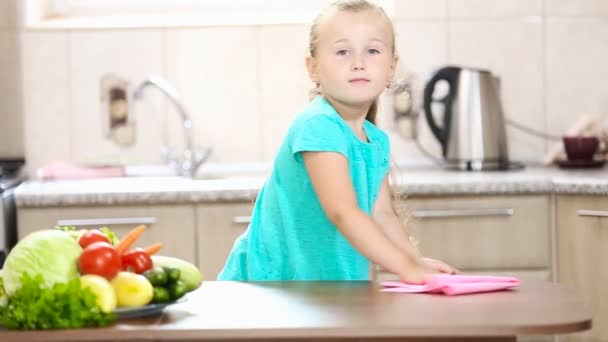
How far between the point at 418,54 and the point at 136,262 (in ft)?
8.10

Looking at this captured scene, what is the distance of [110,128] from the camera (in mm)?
4098

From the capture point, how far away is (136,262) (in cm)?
176

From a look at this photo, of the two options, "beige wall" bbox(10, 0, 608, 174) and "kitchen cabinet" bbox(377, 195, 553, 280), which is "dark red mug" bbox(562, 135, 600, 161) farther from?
"kitchen cabinet" bbox(377, 195, 553, 280)

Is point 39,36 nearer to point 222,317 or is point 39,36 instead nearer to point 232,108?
point 232,108

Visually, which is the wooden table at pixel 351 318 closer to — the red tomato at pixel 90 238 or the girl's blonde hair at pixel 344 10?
the red tomato at pixel 90 238

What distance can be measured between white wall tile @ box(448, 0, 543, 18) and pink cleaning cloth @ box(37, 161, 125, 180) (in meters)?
1.32

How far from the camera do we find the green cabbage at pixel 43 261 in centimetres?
168

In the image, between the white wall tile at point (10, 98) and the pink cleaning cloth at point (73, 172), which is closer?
the pink cleaning cloth at point (73, 172)

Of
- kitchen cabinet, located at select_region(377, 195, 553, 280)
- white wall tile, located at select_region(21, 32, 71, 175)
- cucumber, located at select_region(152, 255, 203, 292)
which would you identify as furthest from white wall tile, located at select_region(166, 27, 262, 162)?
cucumber, located at select_region(152, 255, 203, 292)

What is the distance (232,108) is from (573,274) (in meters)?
1.39

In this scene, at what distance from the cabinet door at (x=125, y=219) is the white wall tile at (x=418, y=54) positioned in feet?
3.09

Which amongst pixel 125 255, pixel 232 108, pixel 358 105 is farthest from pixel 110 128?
pixel 125 255

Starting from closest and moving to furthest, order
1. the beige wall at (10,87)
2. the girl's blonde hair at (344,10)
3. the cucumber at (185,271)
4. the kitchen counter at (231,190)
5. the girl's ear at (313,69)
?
the cucumber at (185,271), the girl's blonde hair at (344,10), the girl's ear at (313,69), the kitchen counter at (231,190), the beige wall at (10,87)

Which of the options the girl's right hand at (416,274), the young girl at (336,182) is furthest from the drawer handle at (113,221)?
the girl's right hand at (416,274)
